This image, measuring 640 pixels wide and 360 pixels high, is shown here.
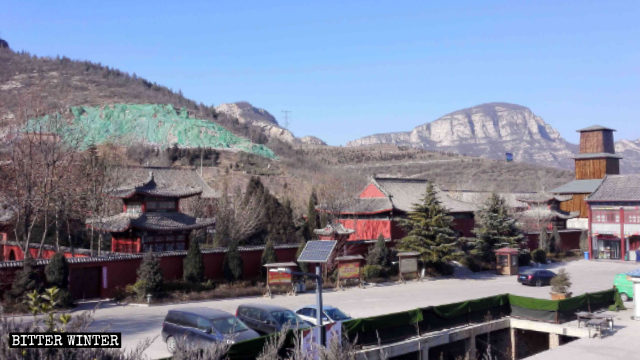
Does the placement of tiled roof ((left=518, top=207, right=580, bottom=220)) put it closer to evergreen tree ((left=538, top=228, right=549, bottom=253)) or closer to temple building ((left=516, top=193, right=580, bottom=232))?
temple building ((left=516, top=193, right=580, bottom=232))

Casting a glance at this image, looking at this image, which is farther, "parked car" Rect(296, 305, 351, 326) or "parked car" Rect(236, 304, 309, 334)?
"parked car" Rect(296, 305, 351, 326)

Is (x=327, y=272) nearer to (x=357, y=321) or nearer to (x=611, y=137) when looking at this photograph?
(x=357, y=321)

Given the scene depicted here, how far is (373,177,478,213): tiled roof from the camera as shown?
3909cm

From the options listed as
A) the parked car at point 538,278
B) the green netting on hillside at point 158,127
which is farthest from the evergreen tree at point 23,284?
the green netting on hillside at point 158,127

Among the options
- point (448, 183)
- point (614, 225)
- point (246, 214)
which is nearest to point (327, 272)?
point (246, 214)

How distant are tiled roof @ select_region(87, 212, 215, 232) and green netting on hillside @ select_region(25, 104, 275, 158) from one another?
81.7m

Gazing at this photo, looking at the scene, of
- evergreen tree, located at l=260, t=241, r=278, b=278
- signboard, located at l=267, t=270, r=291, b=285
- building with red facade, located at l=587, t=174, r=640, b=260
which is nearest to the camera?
signboard, located at l=267, t=270, r=291, b=285

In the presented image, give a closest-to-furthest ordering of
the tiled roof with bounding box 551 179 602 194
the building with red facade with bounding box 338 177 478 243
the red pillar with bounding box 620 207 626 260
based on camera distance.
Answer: the building with red facade with bounding box 338 177 478 243 < the red pillar with bounding box 620 207 626 260 < the tiled roof with bounding box 551 179 602 194

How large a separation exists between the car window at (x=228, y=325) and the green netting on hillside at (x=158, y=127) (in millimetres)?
98496

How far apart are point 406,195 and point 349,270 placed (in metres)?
13.8

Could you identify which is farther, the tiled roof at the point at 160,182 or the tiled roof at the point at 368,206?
the tiled roof at the point at 368,206

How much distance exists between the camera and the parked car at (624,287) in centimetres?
2402

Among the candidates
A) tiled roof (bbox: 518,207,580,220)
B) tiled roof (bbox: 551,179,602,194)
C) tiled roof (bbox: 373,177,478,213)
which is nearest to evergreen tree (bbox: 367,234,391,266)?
tiled roof (bbox: 373,177,478,213)

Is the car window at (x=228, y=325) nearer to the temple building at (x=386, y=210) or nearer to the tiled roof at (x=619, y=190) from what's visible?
the temple building at (x=386, y=210)
